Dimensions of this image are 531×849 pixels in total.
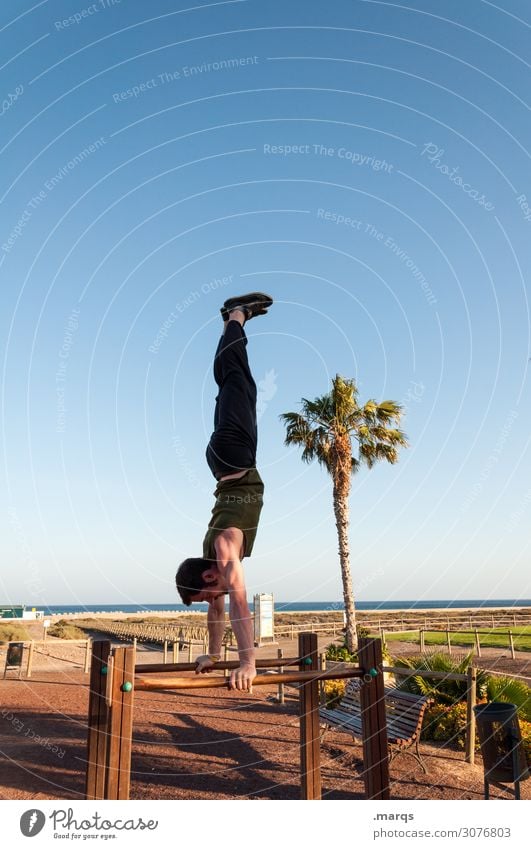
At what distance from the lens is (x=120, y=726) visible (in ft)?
16.0

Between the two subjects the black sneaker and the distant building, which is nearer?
the black sneaker

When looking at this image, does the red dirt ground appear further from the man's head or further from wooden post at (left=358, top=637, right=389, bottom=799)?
the man's head

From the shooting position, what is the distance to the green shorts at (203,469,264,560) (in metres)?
4.46

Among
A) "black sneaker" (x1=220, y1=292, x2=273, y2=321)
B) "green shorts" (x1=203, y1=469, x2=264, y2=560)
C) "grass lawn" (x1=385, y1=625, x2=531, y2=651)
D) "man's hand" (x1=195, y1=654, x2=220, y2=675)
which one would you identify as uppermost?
"grass lawn" (x1=385, y1=625, x2=531, y2=651)

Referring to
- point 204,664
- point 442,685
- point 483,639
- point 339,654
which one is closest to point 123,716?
point 204,664

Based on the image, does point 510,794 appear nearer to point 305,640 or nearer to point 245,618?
point 305,640

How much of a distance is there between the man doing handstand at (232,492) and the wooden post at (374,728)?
1898 millimetres

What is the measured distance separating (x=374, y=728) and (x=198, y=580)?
278cm

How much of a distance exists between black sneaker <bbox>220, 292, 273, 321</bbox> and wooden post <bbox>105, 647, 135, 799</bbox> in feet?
9.98

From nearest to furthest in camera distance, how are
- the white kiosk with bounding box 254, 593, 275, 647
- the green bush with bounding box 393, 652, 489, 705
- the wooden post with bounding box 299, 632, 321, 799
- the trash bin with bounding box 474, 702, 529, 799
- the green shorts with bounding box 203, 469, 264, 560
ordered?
the green shorts with bounding box 203, 469, 264, 560
the wooden post with bounding box 299, 632, 321, 799
the trash bin with bounding box 474, 702, 529, 799
the green bush with bounding box 393, 652, 489, 705
the white kiosk with bounding box 254, 593, 275, 647

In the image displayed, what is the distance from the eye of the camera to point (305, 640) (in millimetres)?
6680

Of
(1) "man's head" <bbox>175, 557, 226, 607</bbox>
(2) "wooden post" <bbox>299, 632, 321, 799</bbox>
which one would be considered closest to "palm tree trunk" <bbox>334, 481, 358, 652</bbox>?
(2) "wooden post" <bbox>299, 632, 321, 799</bbox>

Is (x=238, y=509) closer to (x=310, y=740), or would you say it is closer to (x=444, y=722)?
(x=310, y=740)
